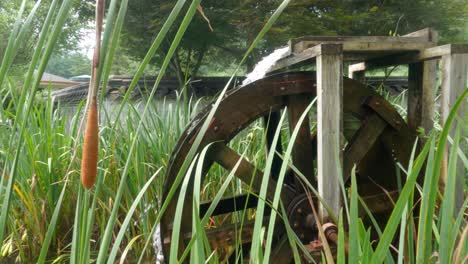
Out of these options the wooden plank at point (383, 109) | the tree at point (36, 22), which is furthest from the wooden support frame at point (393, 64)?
the tree at point (36, 22)

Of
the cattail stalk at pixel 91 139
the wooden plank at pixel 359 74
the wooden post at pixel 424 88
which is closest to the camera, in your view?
the cattail stalk at pixel 91 139

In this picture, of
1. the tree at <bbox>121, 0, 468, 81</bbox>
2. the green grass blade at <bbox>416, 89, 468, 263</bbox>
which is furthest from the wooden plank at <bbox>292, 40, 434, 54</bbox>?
the tree at <bbox>121, 0, 468, 81</bbox>

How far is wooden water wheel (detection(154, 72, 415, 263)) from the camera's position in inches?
74.2

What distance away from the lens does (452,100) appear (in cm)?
174

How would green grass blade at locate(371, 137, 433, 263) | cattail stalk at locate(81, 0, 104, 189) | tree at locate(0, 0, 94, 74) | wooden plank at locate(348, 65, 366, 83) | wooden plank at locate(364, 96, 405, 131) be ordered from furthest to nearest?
tree at locate(0, 0, 94, 74), wooden plank at locate(348, 65, 366, 83), wooden plank at locate(364, 96, 405, 131), green grass blade at locate(371, 137, 433, 263), cattail stalk at locate(81, 0, 104, 189)

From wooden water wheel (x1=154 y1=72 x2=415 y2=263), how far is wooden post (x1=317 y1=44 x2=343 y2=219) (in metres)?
0.21

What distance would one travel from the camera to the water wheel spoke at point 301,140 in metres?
2.07

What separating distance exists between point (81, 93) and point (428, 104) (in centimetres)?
450

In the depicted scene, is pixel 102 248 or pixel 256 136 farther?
pixel 256 136

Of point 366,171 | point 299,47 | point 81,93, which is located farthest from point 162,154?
point 81,93

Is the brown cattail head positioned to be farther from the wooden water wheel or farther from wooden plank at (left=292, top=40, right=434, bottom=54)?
wooden plank at (left=292, top=40, right=434, bottom=54)

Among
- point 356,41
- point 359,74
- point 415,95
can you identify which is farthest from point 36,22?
point 415,95

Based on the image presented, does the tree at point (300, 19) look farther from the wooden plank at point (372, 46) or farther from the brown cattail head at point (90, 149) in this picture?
the brown cattail head at point (90, 149)

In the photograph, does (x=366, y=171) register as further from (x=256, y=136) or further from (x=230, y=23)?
(x=230, y=23)
